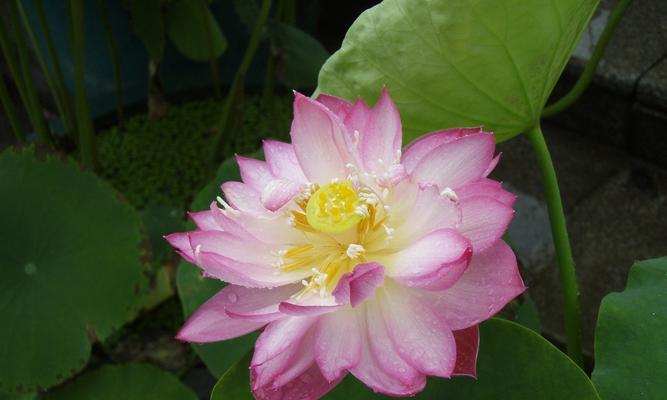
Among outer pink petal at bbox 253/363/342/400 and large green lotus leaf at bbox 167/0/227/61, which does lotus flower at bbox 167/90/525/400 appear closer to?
outer pink petal at bbox 253/363/342/400

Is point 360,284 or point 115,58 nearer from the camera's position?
point 360,284

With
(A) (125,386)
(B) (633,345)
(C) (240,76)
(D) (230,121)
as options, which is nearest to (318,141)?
(B) (633,345)

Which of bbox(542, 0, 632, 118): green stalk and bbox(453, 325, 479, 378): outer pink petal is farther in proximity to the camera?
bbox(542, 0, 632, 118): green stalk

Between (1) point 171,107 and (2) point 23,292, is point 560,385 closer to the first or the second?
(2) point 23,292

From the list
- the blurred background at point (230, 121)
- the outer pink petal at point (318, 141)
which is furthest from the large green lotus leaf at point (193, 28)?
the outer pink petal at point (318, 141)

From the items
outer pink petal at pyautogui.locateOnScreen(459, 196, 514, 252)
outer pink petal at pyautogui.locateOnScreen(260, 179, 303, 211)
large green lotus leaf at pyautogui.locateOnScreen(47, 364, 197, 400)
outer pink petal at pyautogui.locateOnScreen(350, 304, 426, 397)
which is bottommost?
large green lotus leaf at pyautogui.locateOnScreen(47, 364, 197, 400)

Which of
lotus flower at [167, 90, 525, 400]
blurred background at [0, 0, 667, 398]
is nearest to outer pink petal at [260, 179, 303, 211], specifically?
lotus flower at [167, 90, 525, 400]

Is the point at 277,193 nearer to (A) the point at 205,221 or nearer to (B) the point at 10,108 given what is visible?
(A) the point at 205,221
